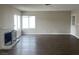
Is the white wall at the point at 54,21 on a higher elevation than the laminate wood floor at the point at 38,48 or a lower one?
higher

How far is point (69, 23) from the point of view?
23.6 feet

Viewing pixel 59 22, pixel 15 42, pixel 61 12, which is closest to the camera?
pixel 15 42

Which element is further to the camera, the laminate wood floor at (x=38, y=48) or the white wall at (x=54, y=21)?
the white wall at (x=54, y=21)

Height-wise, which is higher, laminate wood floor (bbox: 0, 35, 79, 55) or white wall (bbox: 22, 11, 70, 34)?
white wall (bbox: 22, 11, 70, 34)

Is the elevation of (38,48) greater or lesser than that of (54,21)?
lesser

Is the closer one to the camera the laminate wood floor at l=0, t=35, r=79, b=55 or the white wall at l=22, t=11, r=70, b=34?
the laminate wood floor at l=0, t=35, r=79, b=55

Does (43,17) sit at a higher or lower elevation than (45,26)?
higher

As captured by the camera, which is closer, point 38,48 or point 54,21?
A: point 38,48
